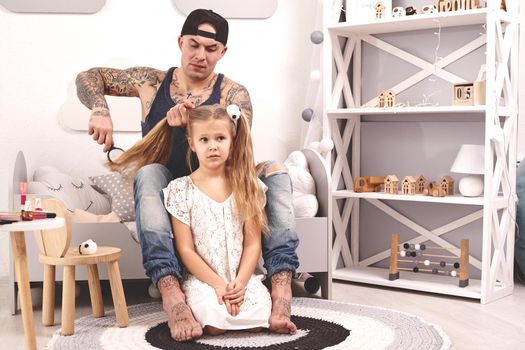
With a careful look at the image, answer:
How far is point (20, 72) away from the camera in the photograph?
3.78 metres

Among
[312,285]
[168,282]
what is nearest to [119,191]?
[168,282]

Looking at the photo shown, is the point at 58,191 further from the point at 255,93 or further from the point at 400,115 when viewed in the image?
the point at 400,115

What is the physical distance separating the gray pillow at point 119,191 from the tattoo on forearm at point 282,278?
0.73m

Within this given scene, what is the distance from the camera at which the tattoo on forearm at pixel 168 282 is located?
2.62 m

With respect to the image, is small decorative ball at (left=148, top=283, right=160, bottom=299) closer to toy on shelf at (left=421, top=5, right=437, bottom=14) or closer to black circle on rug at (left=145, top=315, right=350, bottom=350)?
black circle on rug at (left=145, top=315, right=350, bottom=350)

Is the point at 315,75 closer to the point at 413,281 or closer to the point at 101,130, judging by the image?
the point at 413,281

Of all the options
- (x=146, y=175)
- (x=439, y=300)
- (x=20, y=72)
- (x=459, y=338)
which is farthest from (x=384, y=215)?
(x=20, y=72)

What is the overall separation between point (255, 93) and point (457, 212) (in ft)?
3.93

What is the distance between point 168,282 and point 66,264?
0.35 meters

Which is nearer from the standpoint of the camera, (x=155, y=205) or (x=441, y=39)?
(x=155, y=205)

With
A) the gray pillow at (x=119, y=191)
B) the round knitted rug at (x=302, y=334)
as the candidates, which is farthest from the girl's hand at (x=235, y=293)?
the gray pillow at (x=119, y=191)

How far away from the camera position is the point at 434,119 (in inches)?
149

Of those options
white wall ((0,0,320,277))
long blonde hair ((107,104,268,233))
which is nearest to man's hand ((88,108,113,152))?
long blonde hair ((107,104,268,233))

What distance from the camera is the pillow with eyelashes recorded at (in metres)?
3.26
